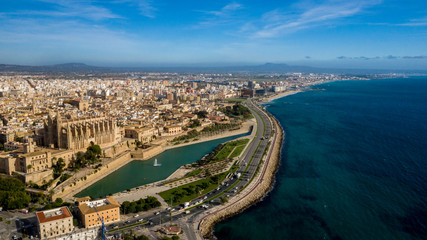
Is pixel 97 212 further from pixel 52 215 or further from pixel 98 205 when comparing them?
pixel 52 215

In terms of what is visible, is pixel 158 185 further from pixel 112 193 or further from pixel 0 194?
pixel 0 194

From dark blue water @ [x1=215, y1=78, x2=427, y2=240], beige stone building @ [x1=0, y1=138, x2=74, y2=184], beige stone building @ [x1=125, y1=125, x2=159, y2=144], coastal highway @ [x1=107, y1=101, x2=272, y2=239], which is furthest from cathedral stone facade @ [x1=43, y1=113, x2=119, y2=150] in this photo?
dark blue water @ [x1=215, y1=78, x2=427, y2=240]

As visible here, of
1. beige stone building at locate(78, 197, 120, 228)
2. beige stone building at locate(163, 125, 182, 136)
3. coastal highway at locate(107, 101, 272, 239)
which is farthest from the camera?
beige stone building at locate(163, 125, 182, 136)

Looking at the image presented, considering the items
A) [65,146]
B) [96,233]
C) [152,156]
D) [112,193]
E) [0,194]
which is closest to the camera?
[96,233]

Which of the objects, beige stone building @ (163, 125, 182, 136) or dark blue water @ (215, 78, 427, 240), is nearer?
dark blue water @ (215, 78, 427, 240)

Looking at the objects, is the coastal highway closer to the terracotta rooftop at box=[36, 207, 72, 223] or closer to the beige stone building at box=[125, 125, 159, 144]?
the terracotta rooftop at box=[36, 207, 72, 223]

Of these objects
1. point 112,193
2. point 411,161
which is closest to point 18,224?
point 112,193
